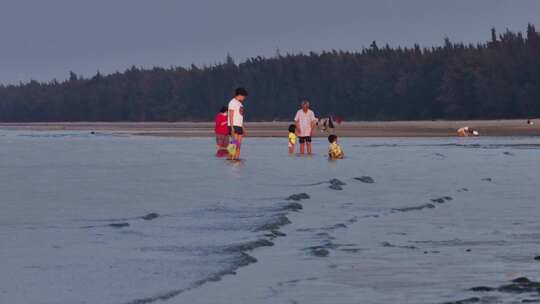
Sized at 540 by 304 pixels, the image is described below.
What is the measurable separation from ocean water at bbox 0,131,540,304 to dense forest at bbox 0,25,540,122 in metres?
64.3

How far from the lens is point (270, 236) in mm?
12344

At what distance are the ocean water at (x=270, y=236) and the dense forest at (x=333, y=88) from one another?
64.3 metres

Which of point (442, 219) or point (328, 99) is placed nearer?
point (442, 219)

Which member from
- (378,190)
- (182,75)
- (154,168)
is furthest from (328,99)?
(378,190)

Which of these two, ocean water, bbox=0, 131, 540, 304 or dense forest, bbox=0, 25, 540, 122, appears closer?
ocean water, bbox=0, 131, 540, 304

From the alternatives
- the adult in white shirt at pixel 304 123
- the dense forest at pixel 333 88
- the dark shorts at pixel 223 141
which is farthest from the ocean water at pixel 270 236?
the dense forest at pixel 333 88

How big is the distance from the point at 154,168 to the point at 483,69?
220ft

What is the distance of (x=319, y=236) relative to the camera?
12.4 metres

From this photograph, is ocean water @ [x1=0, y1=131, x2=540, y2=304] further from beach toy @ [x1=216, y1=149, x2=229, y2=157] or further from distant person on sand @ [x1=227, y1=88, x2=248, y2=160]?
beach toy @ [x1=216, y1=149, x2=229, y2=157]

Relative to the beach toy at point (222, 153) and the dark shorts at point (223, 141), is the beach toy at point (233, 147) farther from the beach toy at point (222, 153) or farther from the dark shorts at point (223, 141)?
the dark shorts at point (223, 141)

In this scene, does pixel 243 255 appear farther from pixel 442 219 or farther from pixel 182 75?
pixel 182 75

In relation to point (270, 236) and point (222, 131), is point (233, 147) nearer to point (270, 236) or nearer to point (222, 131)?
point (222, 131)

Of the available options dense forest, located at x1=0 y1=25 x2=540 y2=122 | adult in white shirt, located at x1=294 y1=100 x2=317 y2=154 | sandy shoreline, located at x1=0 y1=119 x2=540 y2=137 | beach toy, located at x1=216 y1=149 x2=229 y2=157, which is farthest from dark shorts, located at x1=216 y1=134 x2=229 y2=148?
dense forest, located at x1=0 y1=25 x2=540 y2=122

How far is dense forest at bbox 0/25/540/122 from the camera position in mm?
88250
